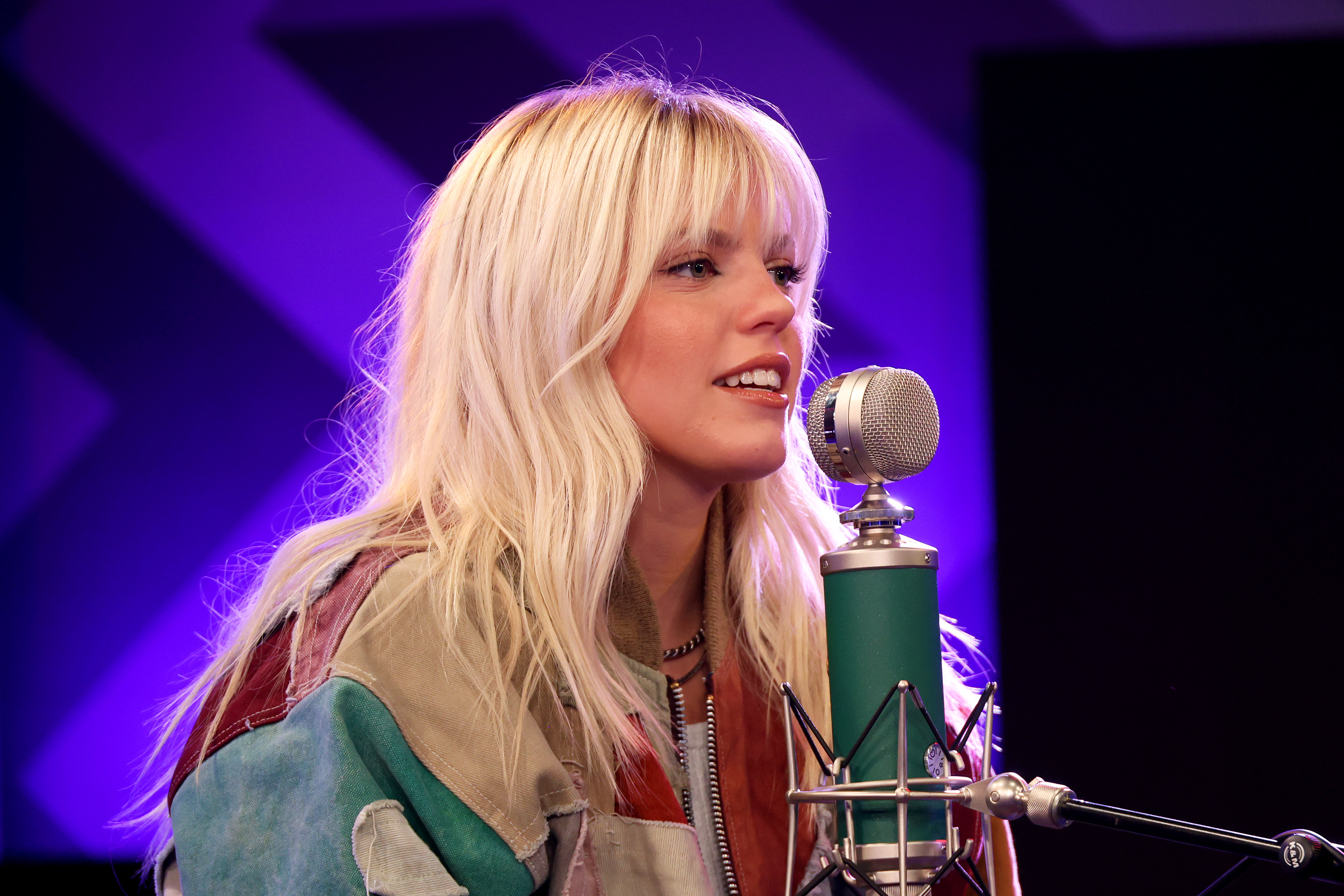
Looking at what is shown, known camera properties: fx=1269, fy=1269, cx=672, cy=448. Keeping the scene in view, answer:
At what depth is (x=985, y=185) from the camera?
198 cm

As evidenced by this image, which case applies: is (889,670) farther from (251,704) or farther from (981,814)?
(251,704)

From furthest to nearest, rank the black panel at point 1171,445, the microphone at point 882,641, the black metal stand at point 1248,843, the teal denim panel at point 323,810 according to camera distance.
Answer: the black panel at point 1171,445 → the teal denim panel at point 323,810 → the microphone at point 882,641 → the black metal stand at point 1248,843

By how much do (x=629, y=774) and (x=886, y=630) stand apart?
38 centimetres

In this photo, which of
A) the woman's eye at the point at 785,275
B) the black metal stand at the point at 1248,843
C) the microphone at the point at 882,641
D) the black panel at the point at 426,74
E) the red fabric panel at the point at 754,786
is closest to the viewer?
the black metal stand at the point at 1248,843

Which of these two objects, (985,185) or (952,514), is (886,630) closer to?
(952,514)

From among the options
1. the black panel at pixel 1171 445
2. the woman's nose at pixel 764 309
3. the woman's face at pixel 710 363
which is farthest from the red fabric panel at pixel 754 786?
the black panel at pixel 1171 445

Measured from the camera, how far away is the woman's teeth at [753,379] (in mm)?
1161

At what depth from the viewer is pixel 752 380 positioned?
1162mm

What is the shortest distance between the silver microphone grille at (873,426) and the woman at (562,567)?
1.14ft

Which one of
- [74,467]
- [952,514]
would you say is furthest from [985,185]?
[74,467]

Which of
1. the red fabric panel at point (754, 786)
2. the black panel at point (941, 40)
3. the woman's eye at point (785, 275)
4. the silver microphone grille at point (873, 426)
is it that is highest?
the black panel at point (941, 40)

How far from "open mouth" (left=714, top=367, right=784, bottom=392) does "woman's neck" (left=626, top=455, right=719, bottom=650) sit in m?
0.10

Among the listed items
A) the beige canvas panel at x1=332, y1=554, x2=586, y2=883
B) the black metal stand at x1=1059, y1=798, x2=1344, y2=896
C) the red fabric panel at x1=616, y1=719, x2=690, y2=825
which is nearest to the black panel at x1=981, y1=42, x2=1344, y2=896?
the red fabric panel at x1=616, y1=719, x2=690, y2=825

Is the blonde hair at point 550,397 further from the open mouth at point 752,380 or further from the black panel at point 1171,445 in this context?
the black panel at point 1171,445
